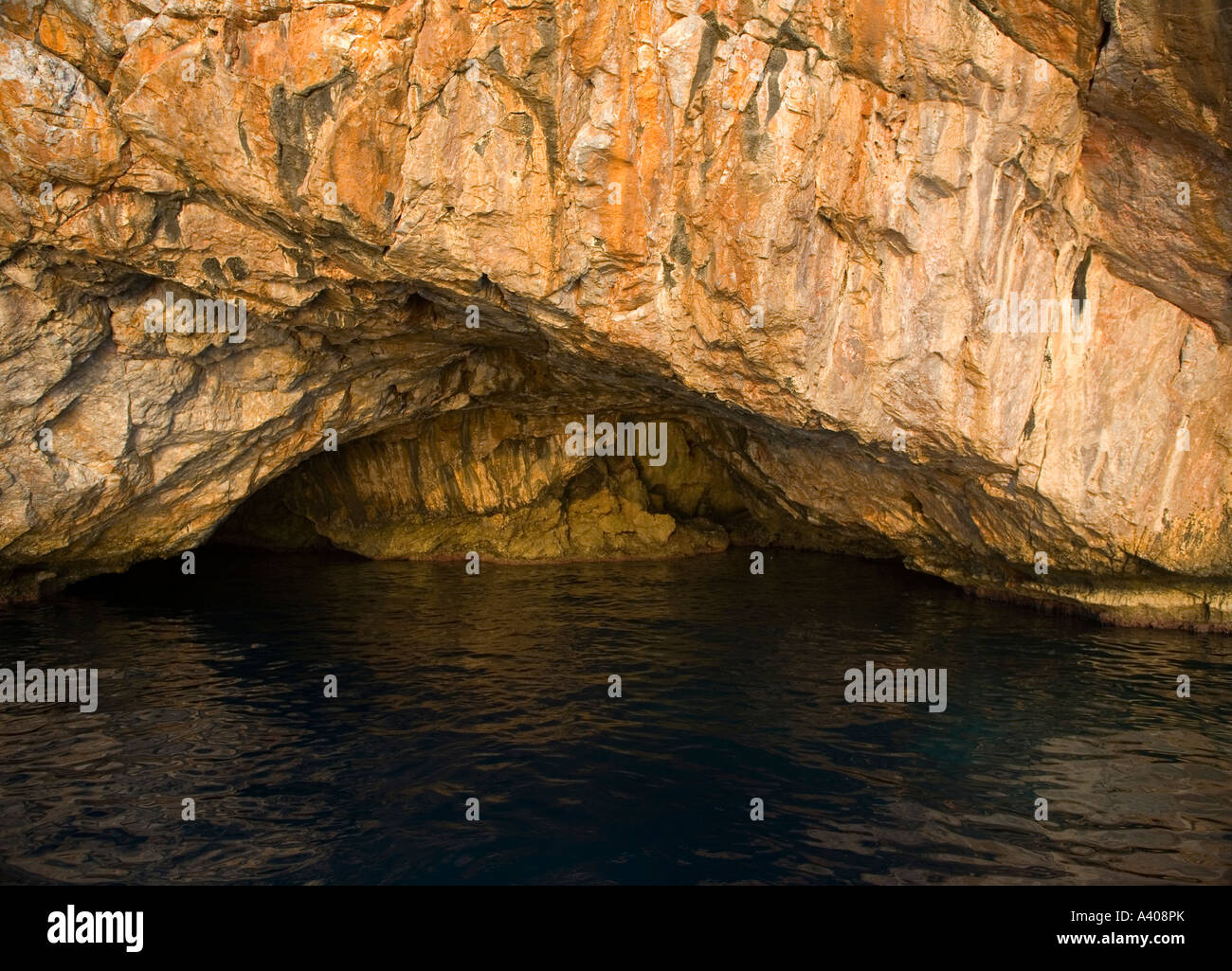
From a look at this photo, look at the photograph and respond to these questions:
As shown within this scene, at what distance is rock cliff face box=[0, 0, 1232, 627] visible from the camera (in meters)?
13.1

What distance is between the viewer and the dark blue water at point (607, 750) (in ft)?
30.8

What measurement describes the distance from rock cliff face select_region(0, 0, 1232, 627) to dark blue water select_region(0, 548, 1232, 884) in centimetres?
332

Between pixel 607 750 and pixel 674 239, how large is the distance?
26.1ft

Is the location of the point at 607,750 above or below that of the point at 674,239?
below

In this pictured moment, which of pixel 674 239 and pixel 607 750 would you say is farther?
pixel 674 239

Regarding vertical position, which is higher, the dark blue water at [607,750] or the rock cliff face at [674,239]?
the rock cliff face at [674,239]

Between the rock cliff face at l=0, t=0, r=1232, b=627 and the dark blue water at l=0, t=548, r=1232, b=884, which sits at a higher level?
the rock cliff face at l=0, t=0, r=1232, b=627

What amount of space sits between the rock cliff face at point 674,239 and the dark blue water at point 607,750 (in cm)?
332

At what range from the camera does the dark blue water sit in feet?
30.8

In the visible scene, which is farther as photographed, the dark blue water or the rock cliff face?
the rock cliff face

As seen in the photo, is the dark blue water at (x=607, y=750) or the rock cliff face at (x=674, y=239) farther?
the rock cliff face at (x=674, y=239)

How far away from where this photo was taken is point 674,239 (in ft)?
48.6
